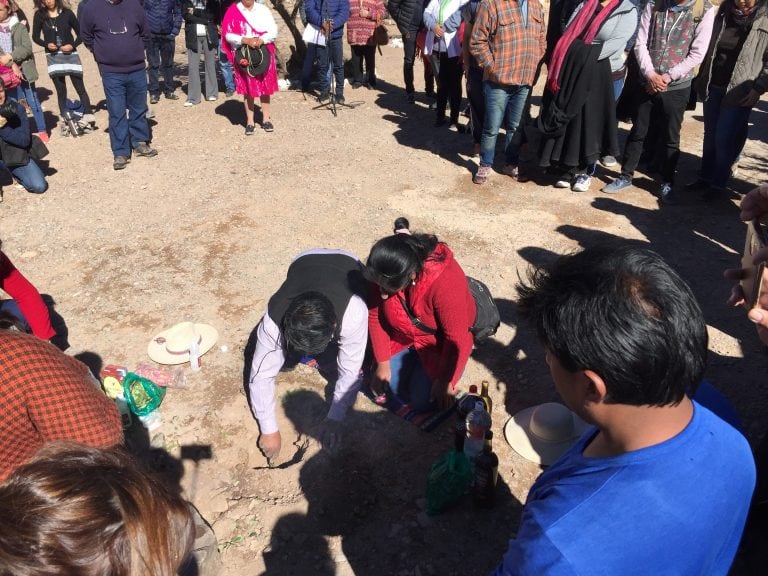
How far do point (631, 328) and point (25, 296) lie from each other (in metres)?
3.66

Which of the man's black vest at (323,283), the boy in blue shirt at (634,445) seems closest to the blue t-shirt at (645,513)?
the boy in blue shirt at (634,445)

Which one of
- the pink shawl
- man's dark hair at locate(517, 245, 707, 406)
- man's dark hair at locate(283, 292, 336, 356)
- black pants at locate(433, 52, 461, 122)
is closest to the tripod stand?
the pink shawl

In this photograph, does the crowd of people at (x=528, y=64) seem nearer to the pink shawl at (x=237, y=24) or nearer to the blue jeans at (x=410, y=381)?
the pink shawl at (x=237, y=24)

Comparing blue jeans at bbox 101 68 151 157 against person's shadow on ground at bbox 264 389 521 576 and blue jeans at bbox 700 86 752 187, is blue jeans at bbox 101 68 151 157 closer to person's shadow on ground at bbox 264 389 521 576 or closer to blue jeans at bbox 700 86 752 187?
person's shadow on ground at bbox 264 389 521 576

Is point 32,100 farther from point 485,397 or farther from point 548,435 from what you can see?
point 548,435

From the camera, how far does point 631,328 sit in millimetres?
1322

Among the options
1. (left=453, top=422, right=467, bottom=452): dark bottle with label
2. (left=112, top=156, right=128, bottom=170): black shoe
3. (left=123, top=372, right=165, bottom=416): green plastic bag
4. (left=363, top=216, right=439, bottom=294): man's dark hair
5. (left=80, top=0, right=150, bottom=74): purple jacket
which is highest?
(left=80, top=0, right=150, bottom=74): purple jacket

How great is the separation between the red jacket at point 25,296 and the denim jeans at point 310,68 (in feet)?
21.2

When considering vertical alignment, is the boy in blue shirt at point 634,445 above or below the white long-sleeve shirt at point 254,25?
below

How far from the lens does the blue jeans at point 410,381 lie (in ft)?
12.2

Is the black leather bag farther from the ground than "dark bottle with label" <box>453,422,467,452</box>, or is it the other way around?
the black leather bag

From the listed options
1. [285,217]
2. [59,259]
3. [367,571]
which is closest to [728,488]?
[367,571]

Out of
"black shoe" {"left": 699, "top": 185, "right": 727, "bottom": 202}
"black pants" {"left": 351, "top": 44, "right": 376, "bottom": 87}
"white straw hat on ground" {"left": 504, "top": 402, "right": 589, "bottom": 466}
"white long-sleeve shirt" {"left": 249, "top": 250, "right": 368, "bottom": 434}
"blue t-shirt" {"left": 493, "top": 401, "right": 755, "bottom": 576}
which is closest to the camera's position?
"blue t-shirt" {"left": 493, "top": 401, "right": 755, "bottom": 576}

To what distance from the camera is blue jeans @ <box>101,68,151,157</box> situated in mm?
6871
